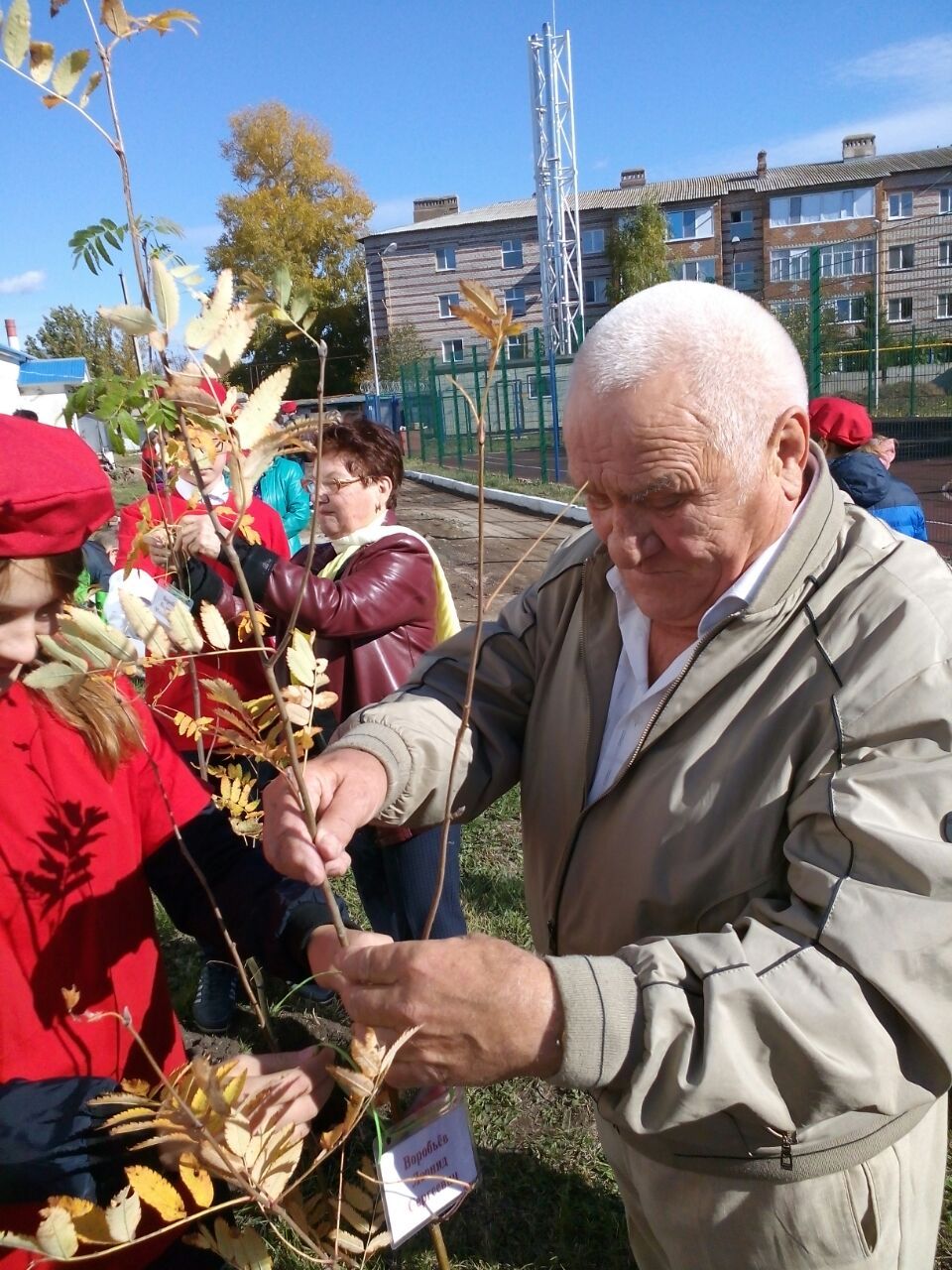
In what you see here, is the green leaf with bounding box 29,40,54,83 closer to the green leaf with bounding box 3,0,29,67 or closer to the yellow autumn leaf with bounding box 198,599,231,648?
the green leaf with bounding box 3,0,29,67

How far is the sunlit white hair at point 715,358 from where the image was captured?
1230 mm

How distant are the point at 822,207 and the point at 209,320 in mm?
52082

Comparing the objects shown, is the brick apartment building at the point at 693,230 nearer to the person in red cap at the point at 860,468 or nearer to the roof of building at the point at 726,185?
the roof of building at the point at 726,185

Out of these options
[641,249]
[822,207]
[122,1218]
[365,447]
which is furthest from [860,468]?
[822,207]

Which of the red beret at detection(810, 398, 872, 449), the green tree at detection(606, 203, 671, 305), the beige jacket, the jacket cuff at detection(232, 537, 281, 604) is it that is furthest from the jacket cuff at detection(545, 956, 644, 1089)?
the green tree at detection(606, 203, 671, 305)

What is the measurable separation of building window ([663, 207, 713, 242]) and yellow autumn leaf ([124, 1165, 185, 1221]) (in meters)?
50.1

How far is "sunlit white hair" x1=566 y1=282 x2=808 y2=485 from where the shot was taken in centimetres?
123

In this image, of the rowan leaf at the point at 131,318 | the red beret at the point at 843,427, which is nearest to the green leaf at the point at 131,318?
the rowan leaf at the point at 131,318

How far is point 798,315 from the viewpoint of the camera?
12.6 meters

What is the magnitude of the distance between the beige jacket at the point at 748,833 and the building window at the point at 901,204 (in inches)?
2012

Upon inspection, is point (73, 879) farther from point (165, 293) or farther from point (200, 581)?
point (200, 581)

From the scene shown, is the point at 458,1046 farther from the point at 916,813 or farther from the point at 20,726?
the point at 20,726

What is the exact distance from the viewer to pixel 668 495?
1.29 m

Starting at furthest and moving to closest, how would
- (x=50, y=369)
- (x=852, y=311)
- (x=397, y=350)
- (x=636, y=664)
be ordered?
(x=397, y=350) → (x=50, y=369) → (x=852, y=311) → (x=636, y=664)
